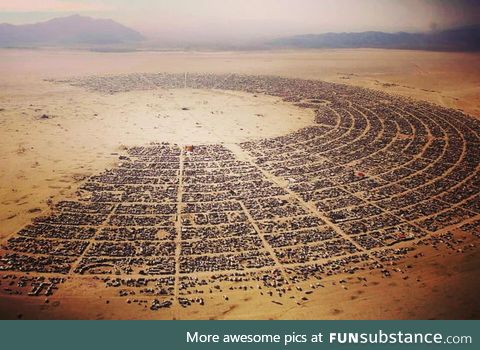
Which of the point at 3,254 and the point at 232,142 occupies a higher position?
the point at 232,142

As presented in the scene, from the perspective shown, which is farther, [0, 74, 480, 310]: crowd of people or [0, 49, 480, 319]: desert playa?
[0, 74, 480, 310]: crowd of people

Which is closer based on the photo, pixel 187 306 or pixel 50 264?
pixel 187 306

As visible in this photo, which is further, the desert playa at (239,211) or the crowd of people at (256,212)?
the crowd of people at (256,212)

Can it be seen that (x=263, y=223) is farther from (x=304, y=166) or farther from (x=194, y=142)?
(x=194, y=142)

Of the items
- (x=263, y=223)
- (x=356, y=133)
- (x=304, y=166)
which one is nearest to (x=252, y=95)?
(x=356, y=133)

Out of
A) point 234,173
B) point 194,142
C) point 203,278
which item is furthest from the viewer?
point 194,142

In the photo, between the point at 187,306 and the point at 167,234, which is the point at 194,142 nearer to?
the point at 167,234

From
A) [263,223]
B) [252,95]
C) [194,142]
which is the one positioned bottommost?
[263,223]

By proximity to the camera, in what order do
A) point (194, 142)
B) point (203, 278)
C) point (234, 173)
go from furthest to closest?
point (194, 142)
point (234, 173)
point (203, 278)
